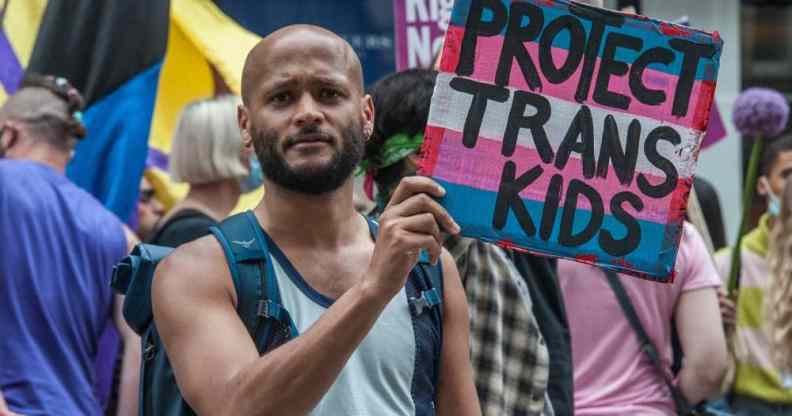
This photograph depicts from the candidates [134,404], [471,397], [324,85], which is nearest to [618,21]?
[324,85]

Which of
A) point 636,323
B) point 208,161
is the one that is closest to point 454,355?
point 636,323

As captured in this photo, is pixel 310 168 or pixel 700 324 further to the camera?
pixel 700 324


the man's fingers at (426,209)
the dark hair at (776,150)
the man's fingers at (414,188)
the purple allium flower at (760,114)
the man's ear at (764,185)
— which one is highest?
the purple allium flower at (760,114)

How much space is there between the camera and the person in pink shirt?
5449mm

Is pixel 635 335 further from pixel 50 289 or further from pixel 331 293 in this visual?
pixel 331 293

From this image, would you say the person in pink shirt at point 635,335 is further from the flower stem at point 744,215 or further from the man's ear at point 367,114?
the man's ear at point 367,114

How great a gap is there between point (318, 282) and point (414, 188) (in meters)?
0.33

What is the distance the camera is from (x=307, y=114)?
332cm

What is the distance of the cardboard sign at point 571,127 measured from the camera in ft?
11.0

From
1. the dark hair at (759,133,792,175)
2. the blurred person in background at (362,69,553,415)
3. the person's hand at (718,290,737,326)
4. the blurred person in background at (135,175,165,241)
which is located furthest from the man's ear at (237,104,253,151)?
the blurred person in background at (135,175,165,241)

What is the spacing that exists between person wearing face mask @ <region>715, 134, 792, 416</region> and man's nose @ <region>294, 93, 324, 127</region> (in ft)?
12.1

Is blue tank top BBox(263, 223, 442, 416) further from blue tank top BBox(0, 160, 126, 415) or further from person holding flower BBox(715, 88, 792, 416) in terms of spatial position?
person holding flower BBox(715, 88, 792, 416)

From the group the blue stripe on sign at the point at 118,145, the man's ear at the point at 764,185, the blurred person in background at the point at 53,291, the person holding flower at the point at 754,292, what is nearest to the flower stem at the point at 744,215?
the person holding flower at the point at 754,292

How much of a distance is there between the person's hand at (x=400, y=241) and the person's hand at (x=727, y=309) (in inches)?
149
